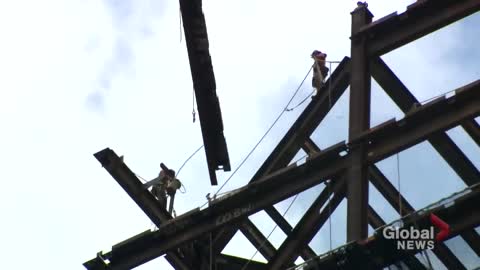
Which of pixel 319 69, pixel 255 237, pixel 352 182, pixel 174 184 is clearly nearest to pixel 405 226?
pixel 352 182

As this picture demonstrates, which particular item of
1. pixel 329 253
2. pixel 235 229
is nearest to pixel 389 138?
pixel 329 253

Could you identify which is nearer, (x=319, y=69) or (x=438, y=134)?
(x=438, y=134)

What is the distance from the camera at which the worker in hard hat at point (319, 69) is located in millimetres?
22188

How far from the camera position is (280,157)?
2150 cm

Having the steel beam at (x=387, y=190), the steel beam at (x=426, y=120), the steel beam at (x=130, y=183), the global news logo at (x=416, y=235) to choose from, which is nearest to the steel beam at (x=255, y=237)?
the steel beam at (x=130, y=183)

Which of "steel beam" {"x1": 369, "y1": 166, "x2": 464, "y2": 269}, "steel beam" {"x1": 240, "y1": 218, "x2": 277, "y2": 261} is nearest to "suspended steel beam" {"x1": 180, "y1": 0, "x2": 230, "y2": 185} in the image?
"steel beam" {"x1": 240, "y1": 218, "x2": 277, "y2": 261}

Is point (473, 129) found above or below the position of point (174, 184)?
below

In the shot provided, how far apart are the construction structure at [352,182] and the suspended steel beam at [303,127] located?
0.7 inches

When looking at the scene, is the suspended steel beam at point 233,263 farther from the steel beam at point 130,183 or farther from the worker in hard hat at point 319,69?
the worker in hard hat at point 319,69

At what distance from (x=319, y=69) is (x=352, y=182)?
14.5 feet

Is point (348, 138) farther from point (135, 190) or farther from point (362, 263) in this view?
point (135, 190)

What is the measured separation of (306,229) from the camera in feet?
64.1

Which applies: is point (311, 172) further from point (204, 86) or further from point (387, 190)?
point (204, 86)

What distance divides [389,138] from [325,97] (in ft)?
10.0
